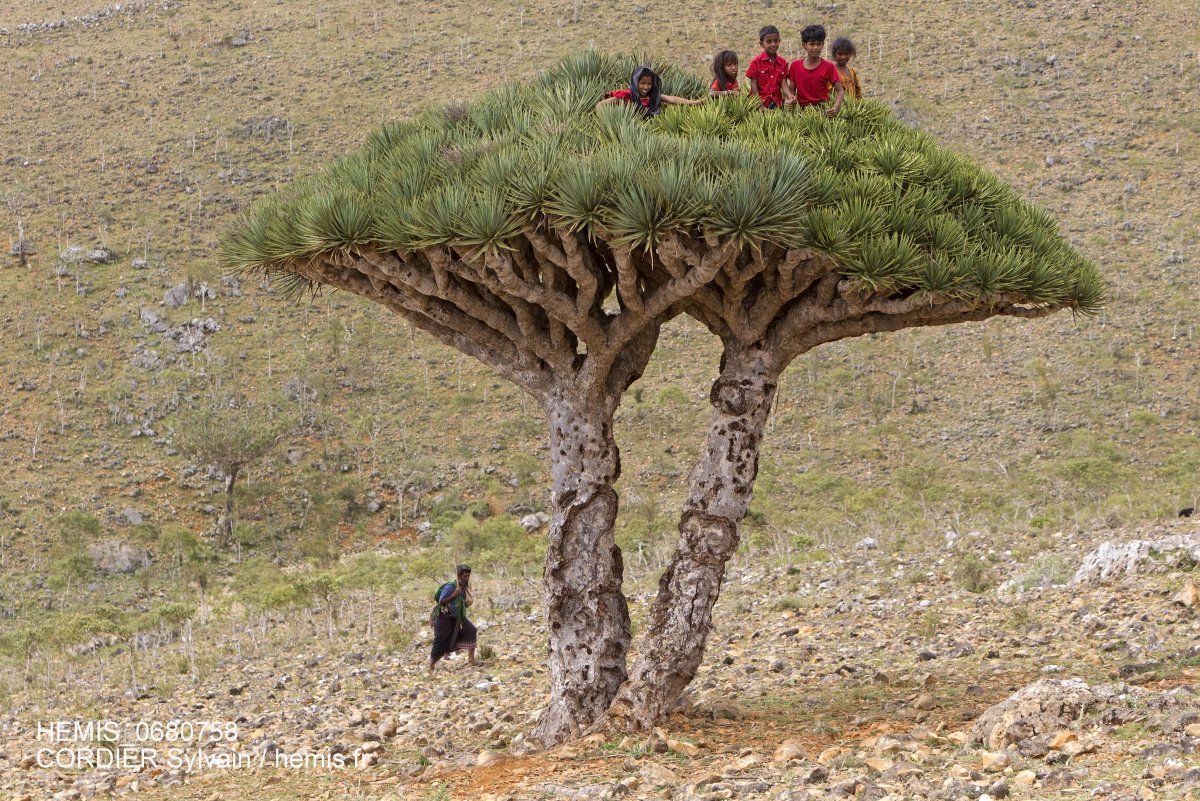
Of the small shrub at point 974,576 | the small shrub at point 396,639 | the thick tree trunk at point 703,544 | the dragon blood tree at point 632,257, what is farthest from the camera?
the small shrub at point 396,639

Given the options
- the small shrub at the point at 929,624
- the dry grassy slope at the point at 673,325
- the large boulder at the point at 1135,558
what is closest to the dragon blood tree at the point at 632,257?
the small shrub at the point at 929,624

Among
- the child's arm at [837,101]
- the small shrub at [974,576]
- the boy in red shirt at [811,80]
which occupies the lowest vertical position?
the small shrub at [974,576]

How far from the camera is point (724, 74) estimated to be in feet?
25.9

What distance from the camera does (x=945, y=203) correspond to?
7391 millimetres

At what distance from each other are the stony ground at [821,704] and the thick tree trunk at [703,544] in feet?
0.97

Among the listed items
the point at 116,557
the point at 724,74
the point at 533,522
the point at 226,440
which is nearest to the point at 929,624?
the point at 724,74

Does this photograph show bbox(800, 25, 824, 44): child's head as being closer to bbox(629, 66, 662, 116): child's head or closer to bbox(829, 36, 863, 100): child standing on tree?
bbox(829, 36, 863, 100): child standing on tree

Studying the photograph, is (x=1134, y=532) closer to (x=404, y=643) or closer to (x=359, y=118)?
(x=404, y=643)

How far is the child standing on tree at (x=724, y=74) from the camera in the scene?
25.6 feet

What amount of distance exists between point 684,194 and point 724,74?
80.2 inches

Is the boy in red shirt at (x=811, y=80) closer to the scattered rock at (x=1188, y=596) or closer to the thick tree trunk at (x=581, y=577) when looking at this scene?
the thick tree trunk at (x=581, y=577)

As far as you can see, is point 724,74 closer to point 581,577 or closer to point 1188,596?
point 581,577

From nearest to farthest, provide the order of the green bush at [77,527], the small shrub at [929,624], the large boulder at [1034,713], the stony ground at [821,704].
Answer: the stony ground at [821,704] → the large boulder at [1034,713] → the small shrub at [929,624] → the green bush at [77,527]

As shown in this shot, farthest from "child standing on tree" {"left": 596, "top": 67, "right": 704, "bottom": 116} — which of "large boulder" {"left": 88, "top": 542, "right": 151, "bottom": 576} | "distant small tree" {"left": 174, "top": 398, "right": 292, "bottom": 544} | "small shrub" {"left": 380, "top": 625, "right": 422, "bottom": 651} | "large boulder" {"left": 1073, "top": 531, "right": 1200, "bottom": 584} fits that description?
"distant small tree" {"left": 174, "top": 398, "right": 292, "bottom": 544}
